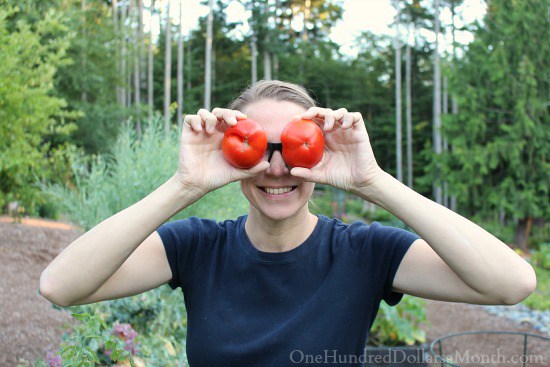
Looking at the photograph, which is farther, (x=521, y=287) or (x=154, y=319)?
(x=154, y=319)

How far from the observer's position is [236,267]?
189 cm

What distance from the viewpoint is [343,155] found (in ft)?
6.24

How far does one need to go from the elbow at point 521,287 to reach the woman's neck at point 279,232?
2.22 feet

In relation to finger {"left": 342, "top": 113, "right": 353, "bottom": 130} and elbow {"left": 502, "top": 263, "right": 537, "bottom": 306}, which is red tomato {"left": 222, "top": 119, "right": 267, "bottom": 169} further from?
elbow {"left": 502, "top": 263, "right": 537, "bottom": 306}

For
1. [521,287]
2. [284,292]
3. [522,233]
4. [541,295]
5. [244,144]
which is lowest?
[522,233]

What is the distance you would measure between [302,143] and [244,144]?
7.5 inches

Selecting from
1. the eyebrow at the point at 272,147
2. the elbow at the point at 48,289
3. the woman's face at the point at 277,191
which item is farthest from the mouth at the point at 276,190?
the elbow at the point at 48,289

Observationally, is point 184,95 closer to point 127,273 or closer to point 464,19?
point 464,19

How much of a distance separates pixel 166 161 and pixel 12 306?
2.11 meters

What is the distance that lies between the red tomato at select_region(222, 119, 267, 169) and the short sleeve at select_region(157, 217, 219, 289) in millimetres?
285

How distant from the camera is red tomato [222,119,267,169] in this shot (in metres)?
1.78

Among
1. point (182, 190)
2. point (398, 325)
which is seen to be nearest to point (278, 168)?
point (182, 190)

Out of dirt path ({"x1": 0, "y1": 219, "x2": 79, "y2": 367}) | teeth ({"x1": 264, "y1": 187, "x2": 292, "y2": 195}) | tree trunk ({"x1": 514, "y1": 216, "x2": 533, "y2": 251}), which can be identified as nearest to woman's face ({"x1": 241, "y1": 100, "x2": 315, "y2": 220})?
teeth ({"x1": 264, "y1": 187, "x2": 292, "y2": 195})

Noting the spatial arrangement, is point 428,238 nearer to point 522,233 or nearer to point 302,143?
point 302,143
